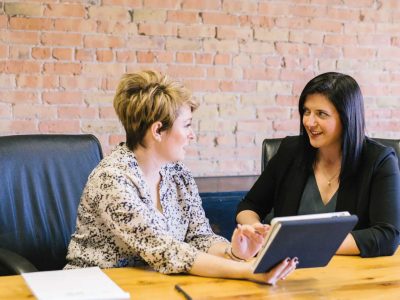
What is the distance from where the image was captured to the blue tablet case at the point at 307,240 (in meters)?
1.62

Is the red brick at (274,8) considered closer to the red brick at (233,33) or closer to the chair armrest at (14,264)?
the red brick at (233,33)

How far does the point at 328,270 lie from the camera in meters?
1.96

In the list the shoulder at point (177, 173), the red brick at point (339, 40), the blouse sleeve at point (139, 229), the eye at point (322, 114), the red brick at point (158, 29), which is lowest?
the blouse sleeve at point (139, 229)

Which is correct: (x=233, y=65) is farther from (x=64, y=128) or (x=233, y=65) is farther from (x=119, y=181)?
(x=119, y=181)

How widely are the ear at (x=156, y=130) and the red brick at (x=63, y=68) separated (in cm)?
136

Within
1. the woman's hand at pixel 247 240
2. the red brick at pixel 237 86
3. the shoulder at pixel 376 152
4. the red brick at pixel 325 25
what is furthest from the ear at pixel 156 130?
the red brick at pixel 325 25

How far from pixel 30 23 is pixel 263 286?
6.35 feet

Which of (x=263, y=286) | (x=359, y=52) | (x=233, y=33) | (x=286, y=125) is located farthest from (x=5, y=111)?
(x=359, y=52)

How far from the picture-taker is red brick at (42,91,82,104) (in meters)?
3.24

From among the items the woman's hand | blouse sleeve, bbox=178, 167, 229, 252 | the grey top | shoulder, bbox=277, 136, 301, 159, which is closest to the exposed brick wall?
shoulder, bbox=277, 136, 301, 159

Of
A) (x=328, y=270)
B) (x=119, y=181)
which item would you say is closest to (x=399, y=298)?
(x=328, y=270)

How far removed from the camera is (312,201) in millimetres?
2494

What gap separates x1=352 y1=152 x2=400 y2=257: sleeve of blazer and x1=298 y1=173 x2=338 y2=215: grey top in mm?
154

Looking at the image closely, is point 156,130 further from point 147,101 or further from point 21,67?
point 21,67
